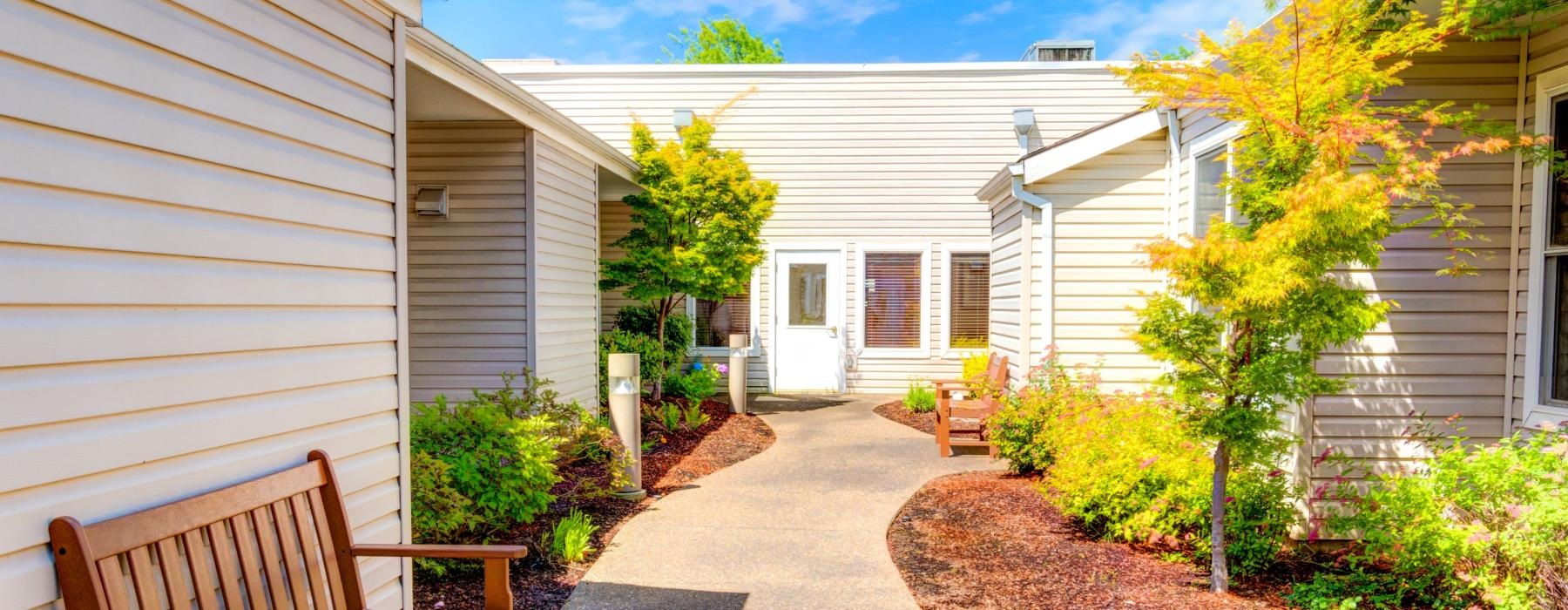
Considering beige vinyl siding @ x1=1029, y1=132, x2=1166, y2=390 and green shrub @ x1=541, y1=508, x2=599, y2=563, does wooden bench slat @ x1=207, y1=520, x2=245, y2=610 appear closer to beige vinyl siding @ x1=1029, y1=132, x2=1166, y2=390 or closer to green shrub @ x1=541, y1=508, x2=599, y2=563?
green shrub @ x1=541, y1=508, x2=599, y2=563

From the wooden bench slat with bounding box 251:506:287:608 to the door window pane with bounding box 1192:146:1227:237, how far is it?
6134 millimetres

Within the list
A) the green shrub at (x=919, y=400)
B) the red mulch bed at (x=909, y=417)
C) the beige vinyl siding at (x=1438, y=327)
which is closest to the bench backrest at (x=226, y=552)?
the beige vinyl siding at (x=1438, y=327)

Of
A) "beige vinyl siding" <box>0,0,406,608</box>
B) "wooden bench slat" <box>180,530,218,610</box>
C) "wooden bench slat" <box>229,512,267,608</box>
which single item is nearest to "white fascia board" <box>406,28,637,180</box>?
"beige vinyl siding" <box>0,0,406,608</box>

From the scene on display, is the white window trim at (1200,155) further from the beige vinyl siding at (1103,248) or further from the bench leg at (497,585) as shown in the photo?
the bench leg at (497,585)

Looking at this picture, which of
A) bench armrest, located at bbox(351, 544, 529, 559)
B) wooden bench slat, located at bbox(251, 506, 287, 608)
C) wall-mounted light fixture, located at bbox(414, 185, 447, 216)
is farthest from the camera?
wall-mounted light fixture, located at bbox(414, 185, 447, 216)

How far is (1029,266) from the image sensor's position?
739 cm

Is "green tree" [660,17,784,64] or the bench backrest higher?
"green tree" [660,17,784,64]

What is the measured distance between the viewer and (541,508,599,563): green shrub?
4562 millimetres

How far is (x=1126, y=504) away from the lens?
488 centimetres

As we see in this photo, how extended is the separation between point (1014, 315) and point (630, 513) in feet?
13.7

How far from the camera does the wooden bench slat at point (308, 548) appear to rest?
2568 mm

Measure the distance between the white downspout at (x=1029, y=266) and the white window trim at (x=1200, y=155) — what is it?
1147mm

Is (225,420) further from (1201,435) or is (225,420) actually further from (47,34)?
(1201,435)

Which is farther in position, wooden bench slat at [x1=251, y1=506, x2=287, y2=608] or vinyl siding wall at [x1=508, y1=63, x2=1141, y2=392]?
vinyl siding wall at [x1=508, y1=63, x2=1141, y2=392]
